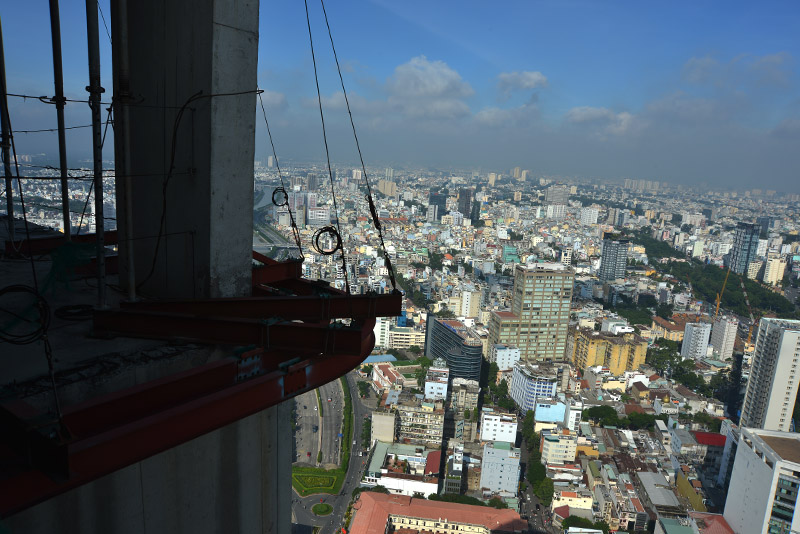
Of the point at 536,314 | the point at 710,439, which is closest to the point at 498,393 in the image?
the point at 536,314

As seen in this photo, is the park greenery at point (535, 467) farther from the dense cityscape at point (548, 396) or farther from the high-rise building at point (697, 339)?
the high-rise building at point (697, 339)

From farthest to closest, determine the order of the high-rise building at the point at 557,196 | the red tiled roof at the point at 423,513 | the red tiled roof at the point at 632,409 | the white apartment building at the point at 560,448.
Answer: the high-rise building at the point at 557,196
the red tiled roof at the point at 632,409
the white apartment building at the point at 560,448
the red tiled roof at the point at 423,513

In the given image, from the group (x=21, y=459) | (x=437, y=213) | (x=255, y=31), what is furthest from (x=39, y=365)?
(x=437, y=213)

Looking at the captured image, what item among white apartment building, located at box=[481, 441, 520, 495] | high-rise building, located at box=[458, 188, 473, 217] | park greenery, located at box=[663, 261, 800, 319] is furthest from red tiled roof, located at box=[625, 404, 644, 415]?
high-rise building, located at box=[458, 188, 473, 217]

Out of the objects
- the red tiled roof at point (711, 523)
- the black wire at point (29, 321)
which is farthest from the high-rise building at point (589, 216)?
Answer: the black wire at point (29, 321)

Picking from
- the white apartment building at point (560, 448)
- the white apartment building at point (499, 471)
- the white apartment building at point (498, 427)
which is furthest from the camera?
the white apartment building at point (498, 427)
